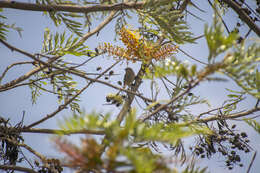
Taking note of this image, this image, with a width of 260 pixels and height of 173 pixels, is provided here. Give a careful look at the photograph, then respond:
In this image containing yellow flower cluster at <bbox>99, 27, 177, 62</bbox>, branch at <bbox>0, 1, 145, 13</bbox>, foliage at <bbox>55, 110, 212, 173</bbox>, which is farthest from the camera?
yellow flower cluster at <bbox>99, 27, 177, 62</bbox>

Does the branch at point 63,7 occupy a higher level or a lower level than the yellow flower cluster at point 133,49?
higher

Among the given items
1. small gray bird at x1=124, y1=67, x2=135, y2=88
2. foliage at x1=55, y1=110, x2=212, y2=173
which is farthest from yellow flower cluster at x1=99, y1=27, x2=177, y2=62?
foliage at x1=55, y1=110, x2=212, y2=173

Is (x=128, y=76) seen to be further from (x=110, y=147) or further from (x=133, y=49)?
(x=110, y=147)

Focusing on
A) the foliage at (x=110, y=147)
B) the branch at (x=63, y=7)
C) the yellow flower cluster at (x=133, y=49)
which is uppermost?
the branch at (x=63, y=7)

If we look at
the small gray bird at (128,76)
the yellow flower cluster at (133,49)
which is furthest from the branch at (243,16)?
the small gray bird at (128,76)

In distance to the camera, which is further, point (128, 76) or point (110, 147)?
point (128, 76)

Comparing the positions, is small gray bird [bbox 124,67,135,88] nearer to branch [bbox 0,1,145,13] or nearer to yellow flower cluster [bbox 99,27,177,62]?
yellow flower cluster [bbox 99,27,177,62]

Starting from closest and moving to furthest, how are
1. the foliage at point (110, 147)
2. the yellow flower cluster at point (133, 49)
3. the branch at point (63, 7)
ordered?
1. the foliage at point (110, 147)
2. the branch at point (63, 7)
3. the yellow flower cluster at point (133, 49)

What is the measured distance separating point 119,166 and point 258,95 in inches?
11.3

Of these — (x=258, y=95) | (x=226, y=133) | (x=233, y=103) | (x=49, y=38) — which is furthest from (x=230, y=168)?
(x=49, y=38)

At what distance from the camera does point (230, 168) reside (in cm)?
73

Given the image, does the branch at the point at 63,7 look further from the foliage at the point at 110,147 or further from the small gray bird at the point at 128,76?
the foliage at the point at 110,147

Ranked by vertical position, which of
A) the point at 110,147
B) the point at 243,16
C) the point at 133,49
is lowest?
the point at 110,147

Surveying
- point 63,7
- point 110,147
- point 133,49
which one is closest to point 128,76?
point 133,49
